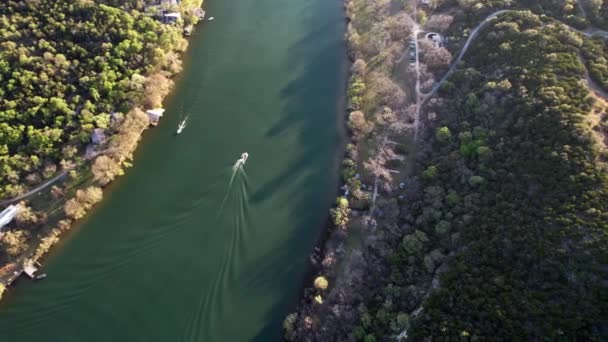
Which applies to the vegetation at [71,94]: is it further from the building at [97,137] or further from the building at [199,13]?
the building at [199,13]

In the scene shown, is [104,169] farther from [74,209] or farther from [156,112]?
[156,112]

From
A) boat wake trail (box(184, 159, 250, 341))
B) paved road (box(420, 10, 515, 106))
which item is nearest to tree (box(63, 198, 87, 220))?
boat wake trail (box(184, 159, 250, 341))

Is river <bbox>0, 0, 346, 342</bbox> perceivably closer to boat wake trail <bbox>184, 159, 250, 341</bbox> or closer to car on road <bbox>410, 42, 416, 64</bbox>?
boat wake trail <bbox>184, 159, 250, 341</bbox>

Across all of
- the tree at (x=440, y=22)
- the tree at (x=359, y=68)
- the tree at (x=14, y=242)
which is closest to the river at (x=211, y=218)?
the tree at (x=359, y=68)

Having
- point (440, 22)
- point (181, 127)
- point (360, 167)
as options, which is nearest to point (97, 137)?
point (181, 127)

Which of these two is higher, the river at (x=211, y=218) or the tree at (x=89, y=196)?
the tree at (x=89, y=196)
